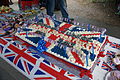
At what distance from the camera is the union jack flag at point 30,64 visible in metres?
0.95

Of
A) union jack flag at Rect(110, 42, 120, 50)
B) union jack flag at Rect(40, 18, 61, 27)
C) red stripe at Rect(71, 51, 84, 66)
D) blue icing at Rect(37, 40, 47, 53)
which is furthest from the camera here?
union jack flag at Rect(40, 18, 61, 27)

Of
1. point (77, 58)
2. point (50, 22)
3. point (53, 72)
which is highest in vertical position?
point (50, 22)

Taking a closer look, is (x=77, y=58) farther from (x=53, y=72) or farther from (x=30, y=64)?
(x=30, y=64)

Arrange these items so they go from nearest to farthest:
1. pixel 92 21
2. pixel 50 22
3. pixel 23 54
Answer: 1. pixel 23 54
2. pixel 50 22
3. pixel 92 21

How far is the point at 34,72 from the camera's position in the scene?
101 cm

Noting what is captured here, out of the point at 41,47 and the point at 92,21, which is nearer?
the point at 41,47

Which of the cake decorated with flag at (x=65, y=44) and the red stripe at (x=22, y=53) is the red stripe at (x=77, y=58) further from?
the red stripe at (x=22, y=53)

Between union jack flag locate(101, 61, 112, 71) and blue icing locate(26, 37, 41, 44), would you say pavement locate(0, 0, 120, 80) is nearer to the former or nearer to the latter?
blue icing locate(26, 37, 41, 44)

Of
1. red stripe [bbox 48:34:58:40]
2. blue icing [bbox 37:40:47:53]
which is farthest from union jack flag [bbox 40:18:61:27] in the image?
blue icing [bbox 37:40:47:53]

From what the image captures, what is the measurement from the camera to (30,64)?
1.06 meters

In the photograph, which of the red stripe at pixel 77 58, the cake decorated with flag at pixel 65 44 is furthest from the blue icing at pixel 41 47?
the red stripe at pixel 77 58

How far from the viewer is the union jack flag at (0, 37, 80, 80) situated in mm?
947

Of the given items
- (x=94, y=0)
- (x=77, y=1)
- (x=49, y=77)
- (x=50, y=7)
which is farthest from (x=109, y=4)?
(x=49, y=77)

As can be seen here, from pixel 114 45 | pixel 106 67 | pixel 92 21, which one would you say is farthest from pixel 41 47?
pixel 92 21
